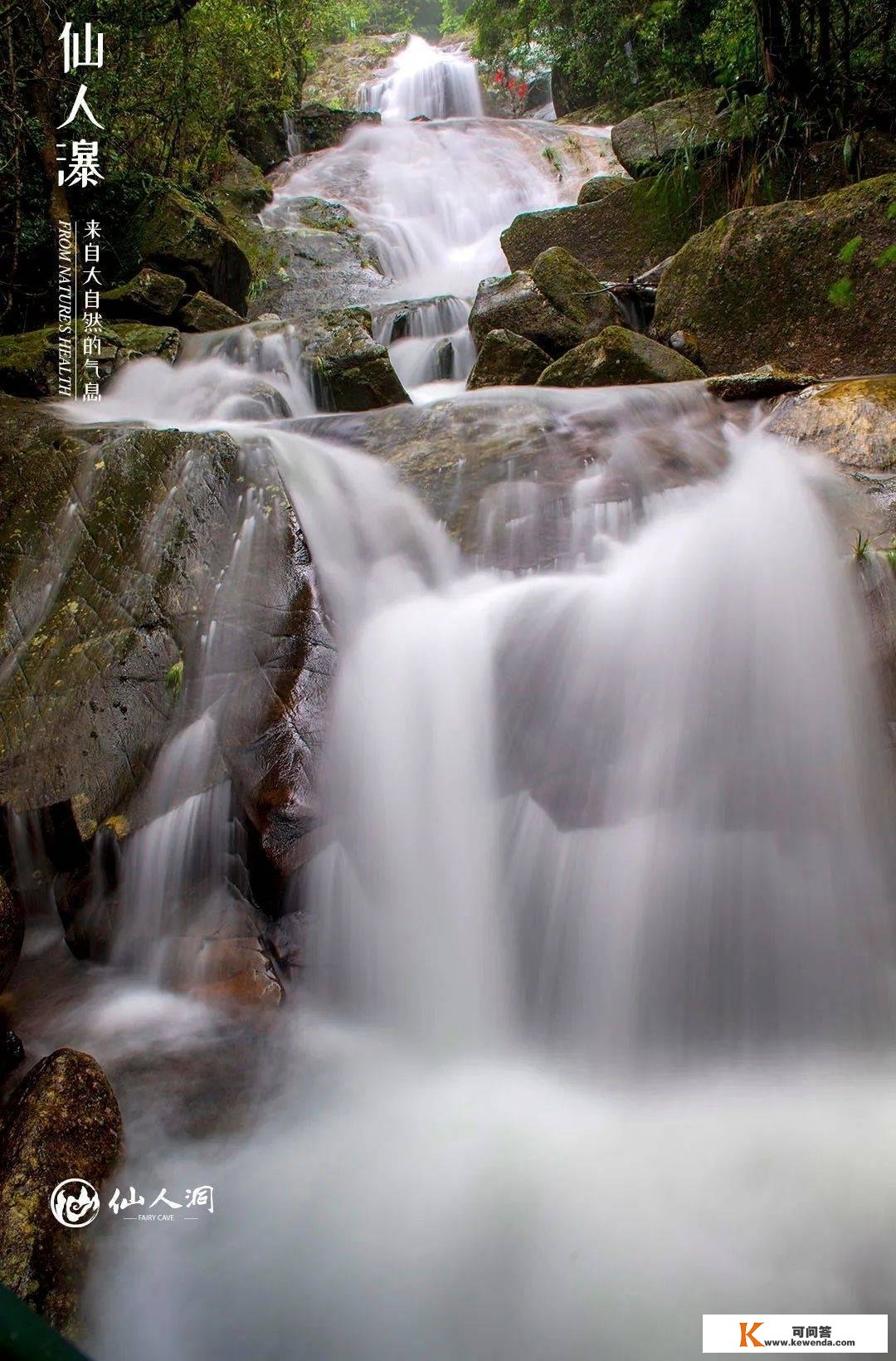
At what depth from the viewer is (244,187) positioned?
13398 mm

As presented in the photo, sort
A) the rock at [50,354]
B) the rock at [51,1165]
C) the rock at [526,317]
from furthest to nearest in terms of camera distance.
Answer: the rock at [526,317] → the rock at [50,354] → the rock at [51,1165]

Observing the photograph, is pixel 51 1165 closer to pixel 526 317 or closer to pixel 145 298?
pixel 526 317

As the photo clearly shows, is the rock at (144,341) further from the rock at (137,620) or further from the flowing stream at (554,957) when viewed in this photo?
the flowing stream at (554,957)

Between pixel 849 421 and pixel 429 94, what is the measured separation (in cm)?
2309

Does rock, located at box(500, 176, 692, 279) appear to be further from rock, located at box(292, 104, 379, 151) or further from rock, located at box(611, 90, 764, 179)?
rock, located at box(292, 104, 379, 151)

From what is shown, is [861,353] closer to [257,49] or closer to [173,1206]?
[173,1206]

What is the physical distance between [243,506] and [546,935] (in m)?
2.82

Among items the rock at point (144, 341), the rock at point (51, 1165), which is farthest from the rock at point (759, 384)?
the rock at point (51, 1165)

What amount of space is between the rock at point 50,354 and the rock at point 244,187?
695 centimetres

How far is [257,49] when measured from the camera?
12.8 meters

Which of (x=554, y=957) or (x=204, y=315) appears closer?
(x=554, y=957)

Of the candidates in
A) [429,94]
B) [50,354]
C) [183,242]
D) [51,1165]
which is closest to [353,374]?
[50,354]

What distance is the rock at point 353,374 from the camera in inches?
276

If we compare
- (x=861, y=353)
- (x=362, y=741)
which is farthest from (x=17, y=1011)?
(x=861, y=353)
